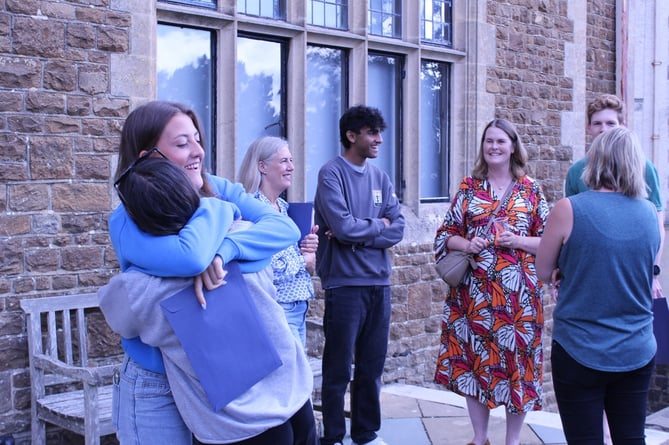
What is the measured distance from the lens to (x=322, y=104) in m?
6.34

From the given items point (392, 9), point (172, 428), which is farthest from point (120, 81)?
point (172, 428)

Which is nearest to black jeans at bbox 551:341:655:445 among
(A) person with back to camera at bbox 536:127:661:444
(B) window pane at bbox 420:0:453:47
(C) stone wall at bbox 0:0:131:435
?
(A) person with back to camera at bbox 536:127:661:444

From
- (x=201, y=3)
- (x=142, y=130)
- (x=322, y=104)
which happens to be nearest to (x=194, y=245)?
(x=142, y=130)

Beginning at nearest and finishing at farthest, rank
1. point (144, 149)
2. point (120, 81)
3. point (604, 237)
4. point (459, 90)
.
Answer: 1. point (144, 149)
2. point (604, 237)
3. point (120, 81)
4. point (459, 90)

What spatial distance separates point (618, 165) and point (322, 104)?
11.3 ft

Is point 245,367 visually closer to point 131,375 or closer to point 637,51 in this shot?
point 131,375

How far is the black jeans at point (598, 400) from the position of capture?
122 inches

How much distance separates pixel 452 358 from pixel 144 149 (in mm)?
2649

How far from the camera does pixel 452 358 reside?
4.52m

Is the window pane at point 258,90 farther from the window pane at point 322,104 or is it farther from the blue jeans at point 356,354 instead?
the blue jeans at point 356,354

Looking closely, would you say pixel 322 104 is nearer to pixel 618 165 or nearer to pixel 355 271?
pixel 355 271

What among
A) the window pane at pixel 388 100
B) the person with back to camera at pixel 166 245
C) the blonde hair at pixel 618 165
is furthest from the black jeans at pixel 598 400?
the window pane at pixel 388 100

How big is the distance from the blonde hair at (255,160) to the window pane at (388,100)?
2821 millimetres

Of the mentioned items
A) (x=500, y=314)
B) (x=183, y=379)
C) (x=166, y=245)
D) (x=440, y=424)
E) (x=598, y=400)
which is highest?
(x=166, y=245)
